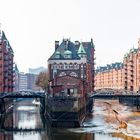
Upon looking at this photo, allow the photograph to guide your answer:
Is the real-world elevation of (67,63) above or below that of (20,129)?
above

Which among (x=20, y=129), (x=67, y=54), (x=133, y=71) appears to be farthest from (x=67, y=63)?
(x=133, y=71)

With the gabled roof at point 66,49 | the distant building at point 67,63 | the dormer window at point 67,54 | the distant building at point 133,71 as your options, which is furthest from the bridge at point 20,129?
the distant building at point 133,71

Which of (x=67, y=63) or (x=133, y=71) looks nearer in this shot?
(x=67, y=63)

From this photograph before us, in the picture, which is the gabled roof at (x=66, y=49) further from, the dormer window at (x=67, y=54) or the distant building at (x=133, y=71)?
the distant building at (x=133, y=71)

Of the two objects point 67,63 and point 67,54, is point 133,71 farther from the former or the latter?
point 67,63

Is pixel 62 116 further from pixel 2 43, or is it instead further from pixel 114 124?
pixel 2 43

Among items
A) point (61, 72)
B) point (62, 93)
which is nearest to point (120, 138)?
point (62, 93)

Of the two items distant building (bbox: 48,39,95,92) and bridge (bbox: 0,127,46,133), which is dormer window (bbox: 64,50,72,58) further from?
bridge (bbox: 0,127,46,133)

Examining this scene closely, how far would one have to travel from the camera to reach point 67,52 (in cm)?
12762

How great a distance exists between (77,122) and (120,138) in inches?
716

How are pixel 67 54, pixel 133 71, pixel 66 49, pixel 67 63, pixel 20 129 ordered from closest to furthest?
pixel 20 129, pixel 67 63, pixel 67 54, pixel 66 49, pixel 133 71

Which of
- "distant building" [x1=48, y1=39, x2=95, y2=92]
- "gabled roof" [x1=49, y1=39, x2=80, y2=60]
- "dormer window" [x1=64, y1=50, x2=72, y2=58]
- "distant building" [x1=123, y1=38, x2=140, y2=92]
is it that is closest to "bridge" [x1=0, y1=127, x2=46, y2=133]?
"distant building" [x1=48, y1=39, x2=95, y2=92]

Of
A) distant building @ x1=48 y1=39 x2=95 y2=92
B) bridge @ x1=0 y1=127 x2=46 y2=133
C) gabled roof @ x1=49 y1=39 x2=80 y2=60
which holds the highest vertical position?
gabled roof @ x1=49 y1=39 x2=80 y2=60

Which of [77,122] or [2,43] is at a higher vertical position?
[2,43]
